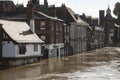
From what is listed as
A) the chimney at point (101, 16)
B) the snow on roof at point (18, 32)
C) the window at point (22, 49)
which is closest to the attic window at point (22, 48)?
the window at point (22, 49)

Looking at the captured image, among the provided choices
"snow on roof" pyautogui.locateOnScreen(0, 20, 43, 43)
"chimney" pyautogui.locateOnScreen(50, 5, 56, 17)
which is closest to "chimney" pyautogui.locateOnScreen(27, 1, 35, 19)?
"snow on roof" pyautogui.locateOnScreen(0, 20, 43, 43)

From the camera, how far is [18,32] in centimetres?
6041

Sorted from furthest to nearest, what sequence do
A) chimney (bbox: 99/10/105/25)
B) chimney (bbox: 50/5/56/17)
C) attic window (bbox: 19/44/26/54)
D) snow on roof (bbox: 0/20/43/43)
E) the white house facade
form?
chimney (bbox: 99/10/105/25) < chimney (bbox: 50/5/56/17) < attic window (bbox: 19/44/26/54) < snow on roof (bbox: 0/20/43/43) < the white house facade

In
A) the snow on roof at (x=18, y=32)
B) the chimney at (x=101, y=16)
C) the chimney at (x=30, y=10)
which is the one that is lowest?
the snow on roof at (x=18, y=32)

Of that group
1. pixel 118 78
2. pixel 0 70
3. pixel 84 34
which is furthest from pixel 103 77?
pixel 84 34

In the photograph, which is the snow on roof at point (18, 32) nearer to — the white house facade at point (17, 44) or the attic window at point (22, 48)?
the white house facade at point (17, 44)

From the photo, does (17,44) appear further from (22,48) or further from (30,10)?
(30,10)

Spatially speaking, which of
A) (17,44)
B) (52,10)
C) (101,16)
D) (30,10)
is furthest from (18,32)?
(101,16)

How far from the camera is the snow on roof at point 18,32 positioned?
2265 inches

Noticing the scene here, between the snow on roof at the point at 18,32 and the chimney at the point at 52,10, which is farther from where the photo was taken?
the chimney at the point at 52,10

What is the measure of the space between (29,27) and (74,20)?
33.4m

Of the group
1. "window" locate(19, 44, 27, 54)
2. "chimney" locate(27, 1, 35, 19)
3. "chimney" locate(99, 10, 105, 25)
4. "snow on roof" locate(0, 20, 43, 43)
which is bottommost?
"window" locate(19, 44, 27, 54)

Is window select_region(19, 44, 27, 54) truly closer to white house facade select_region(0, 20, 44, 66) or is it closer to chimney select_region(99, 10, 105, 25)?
Result: white house facade select_region(0, 20, 44, 66)

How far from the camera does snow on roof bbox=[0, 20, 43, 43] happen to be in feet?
189
